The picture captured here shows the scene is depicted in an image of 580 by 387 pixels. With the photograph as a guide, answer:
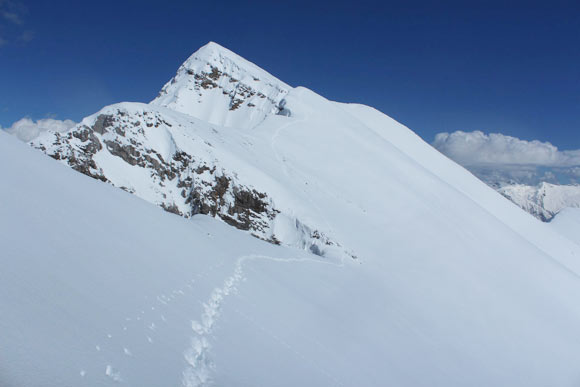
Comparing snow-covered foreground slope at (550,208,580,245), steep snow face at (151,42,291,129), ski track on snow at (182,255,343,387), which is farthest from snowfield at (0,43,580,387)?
snow-covered foreground slope at (550,208,580,245)

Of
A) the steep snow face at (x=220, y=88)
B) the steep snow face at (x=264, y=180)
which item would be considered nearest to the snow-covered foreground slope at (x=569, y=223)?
the steep snow face at (x=264, y=180)

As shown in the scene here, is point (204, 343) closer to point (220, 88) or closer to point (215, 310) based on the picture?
point (215, 310)

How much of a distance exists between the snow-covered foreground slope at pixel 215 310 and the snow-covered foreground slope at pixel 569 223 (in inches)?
2077

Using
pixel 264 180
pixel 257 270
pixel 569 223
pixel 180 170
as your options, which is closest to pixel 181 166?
pixel 180 170

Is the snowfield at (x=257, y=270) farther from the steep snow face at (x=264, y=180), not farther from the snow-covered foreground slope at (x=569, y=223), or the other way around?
the snow-covered foreground slope at (x=569, y=223)

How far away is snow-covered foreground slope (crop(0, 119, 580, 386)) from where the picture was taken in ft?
13.3

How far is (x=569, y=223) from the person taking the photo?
6500 cm

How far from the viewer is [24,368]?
310cm

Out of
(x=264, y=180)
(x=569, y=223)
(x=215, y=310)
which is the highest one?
(x=569, y=223)

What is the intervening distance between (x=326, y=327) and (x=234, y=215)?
10.7 metres

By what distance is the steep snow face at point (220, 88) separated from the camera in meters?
55.9

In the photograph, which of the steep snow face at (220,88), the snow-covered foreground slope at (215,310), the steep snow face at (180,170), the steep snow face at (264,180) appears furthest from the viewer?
the steep snow face at (220,88)

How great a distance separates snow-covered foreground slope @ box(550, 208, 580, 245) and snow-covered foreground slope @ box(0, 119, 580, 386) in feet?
173

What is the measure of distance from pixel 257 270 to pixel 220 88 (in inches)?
2219
